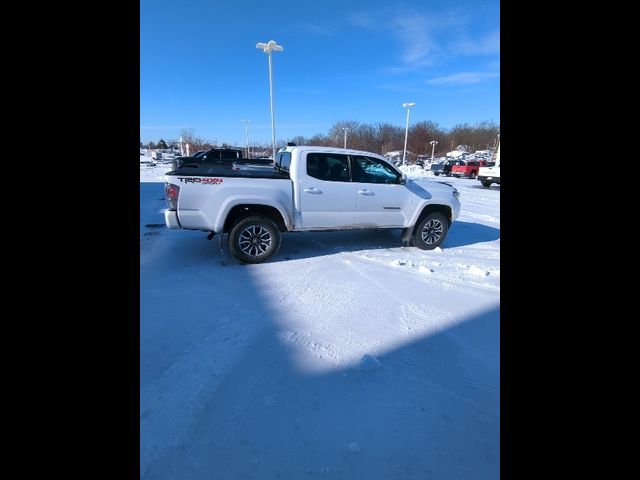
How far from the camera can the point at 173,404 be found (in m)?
2.35

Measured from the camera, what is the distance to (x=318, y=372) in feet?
8.93

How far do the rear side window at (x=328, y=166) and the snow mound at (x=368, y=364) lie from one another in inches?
138

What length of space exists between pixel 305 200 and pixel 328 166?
2.63 feet

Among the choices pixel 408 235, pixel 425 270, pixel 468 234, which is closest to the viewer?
pixel 425 270

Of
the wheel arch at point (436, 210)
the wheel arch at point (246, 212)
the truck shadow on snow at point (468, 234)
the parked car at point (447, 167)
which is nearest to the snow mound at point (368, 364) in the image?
the wheel arch at point (246, 212)

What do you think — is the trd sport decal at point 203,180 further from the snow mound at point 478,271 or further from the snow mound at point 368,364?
the snow mound at point 478,271

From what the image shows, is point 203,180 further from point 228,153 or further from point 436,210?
point 228,153

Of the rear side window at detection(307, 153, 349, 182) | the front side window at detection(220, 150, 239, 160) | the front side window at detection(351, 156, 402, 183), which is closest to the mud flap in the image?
the front side window at detection(351, 156, 402, 183)

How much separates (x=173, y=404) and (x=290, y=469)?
1.02 m

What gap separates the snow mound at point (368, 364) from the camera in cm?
278

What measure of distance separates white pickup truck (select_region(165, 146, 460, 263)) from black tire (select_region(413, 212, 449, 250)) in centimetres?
2

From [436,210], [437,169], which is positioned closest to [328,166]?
[436,210]
